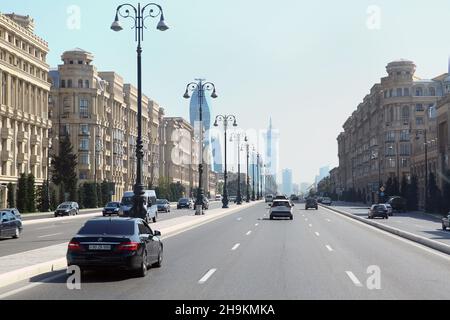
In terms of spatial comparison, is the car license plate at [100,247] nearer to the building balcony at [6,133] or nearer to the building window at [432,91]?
the building balcony at [6,133]

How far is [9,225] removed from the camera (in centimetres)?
3139

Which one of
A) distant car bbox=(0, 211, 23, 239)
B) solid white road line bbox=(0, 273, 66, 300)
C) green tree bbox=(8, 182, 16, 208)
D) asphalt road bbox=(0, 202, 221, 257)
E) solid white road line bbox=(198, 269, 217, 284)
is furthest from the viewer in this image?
green tree bbox=(8, 182, 16, 208)

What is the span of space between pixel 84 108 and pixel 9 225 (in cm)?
8255

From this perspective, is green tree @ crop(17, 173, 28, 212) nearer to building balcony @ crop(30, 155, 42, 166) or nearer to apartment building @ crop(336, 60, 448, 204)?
building balcony @ crop(30, 155, 42, 166)

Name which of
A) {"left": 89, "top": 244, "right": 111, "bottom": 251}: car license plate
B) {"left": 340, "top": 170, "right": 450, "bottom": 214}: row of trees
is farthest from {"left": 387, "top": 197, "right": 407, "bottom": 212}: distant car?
{"left": 89, "top": 244, "right": 111, "bottom": 251}: car license plate

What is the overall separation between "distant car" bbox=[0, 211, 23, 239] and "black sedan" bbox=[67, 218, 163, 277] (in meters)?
16.6

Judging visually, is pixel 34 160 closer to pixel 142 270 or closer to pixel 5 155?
pixel 5 155

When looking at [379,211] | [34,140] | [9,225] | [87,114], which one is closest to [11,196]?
[34,140]

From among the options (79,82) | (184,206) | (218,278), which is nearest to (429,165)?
(184,206)

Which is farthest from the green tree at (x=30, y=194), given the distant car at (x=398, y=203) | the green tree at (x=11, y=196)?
the distant car at (x=398, y=203)

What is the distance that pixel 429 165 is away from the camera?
297ft

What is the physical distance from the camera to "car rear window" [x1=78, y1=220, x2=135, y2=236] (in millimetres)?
15531
